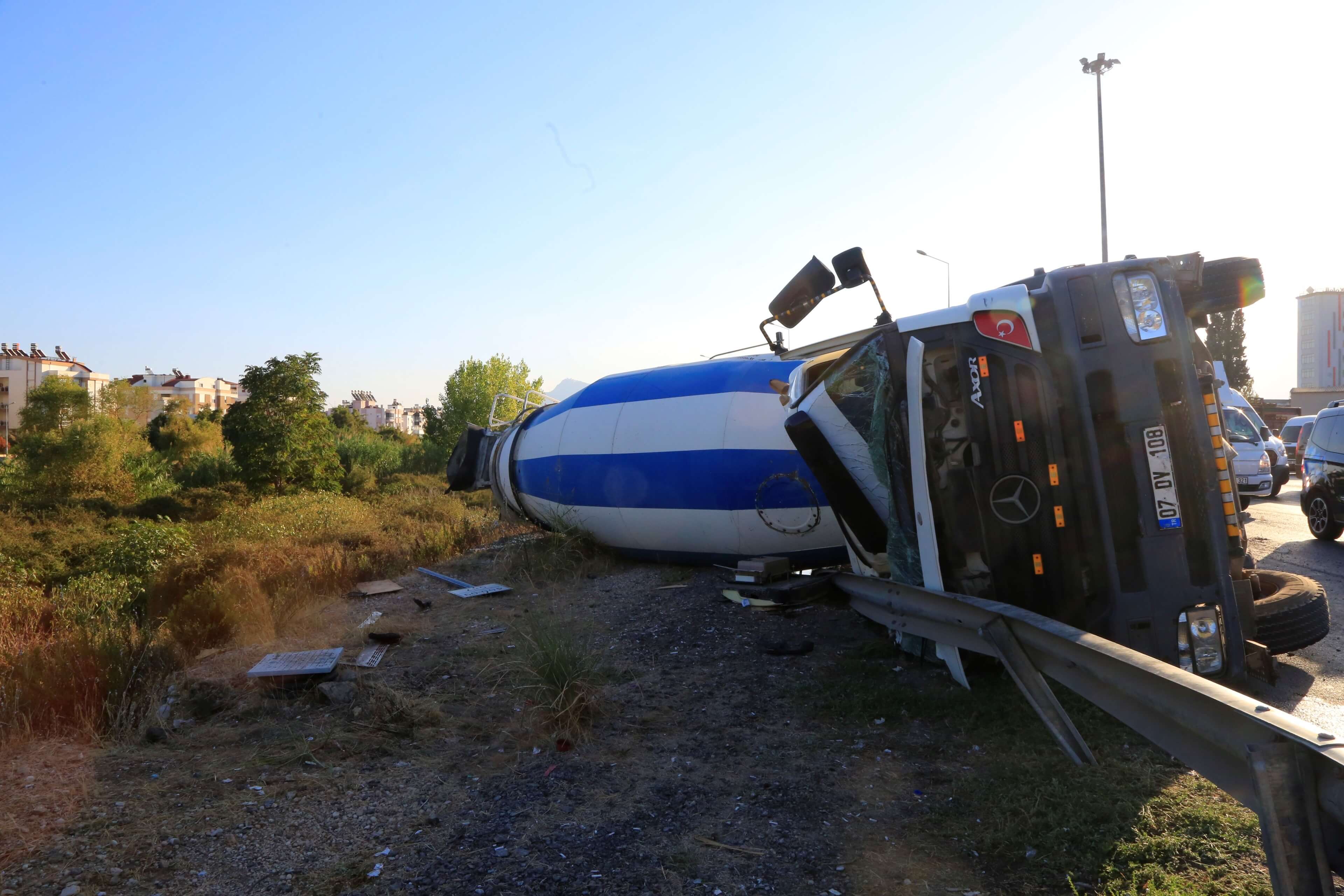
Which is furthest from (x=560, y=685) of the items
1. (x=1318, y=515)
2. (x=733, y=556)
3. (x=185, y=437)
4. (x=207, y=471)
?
(x=185, y=437)

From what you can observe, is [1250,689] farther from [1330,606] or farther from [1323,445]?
[1323,445]

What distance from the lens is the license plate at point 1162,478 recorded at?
167 inches

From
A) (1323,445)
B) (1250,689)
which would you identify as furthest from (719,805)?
(1323,445)

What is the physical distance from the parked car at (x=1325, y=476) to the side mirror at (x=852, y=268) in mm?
9657

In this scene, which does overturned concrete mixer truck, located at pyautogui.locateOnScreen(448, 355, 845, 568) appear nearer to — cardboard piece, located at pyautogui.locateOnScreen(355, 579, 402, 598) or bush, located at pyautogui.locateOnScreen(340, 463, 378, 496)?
cardboard piece, located at pyautogui.locateOnScreen(355, 579, 402, 598)

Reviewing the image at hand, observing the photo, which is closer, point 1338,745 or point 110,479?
point 1338,745

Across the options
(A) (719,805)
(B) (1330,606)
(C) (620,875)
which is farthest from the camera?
(B) (1330,606)

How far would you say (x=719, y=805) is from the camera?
3.84 metres

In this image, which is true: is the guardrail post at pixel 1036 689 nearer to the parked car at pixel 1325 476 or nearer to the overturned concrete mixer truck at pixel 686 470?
the overturned concrete mixer truck at pixel 686 470

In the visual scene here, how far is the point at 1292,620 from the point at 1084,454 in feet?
5.57

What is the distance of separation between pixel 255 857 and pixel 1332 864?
3556 millimetres

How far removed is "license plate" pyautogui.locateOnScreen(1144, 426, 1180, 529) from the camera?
4246mm

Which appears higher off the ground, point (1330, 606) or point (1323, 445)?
point (1323, 445)

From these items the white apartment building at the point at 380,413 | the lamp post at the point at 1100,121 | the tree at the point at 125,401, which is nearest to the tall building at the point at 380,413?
the white apartment building at the point at 380,413
